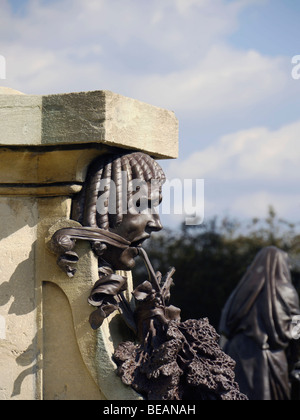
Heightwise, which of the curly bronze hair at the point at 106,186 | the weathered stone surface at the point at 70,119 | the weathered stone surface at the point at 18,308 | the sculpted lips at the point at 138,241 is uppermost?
the weathered stone surface at the point at 70,119

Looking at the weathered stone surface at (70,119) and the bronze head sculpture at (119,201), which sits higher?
the weathered stone surface at (70,119)

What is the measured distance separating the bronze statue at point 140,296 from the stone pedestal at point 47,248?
6 cm

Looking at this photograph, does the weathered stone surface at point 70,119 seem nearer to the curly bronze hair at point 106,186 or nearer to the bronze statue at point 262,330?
the curly bronze hair at point 106,186

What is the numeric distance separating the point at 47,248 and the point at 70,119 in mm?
563

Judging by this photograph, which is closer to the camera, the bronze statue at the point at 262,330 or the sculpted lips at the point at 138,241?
the sculpted lips at the point at 138,241

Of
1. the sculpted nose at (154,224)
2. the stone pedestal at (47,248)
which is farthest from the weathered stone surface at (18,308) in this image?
the sculpted nose at (154,224)

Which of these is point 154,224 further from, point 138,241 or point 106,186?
point 106,186

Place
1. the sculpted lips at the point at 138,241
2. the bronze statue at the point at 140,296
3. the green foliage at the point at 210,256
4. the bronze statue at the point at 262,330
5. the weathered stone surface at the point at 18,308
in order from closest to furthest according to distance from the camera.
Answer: the bronze statue at the point at 140,296 < the weathered stone surface at the point at 18,308 < the sculpted lips at the point at 138,241 < the bronze statue at the point at 262,330 < the green foliage at the point at 210,256

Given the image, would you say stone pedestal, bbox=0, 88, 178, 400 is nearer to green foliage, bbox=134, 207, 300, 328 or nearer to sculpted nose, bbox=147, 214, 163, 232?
sculpted nose, bbox=147, 214, 163, 232

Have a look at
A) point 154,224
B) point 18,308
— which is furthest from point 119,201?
point 18,308

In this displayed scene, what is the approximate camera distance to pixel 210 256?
17.4 m

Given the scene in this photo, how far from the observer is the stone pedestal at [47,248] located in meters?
4.14

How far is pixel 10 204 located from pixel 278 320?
6522 millimetres

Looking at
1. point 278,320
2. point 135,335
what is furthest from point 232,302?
point 135,335
